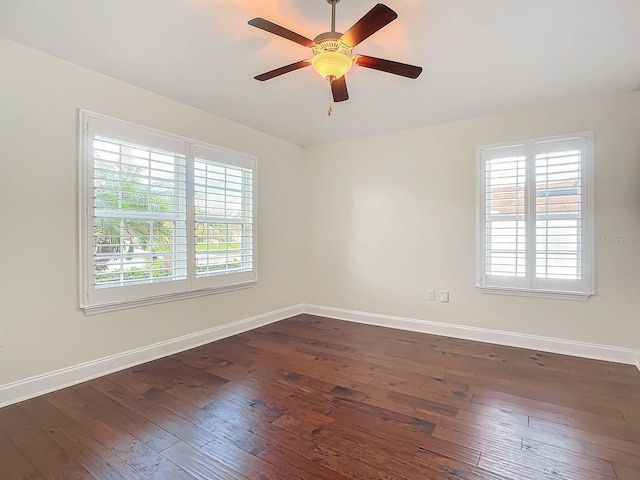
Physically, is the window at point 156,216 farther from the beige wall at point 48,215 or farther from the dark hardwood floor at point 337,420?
the dark hardwood floor at point 337,420

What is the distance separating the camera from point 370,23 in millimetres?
1658

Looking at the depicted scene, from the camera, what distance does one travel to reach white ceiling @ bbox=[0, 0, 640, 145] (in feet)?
6.24

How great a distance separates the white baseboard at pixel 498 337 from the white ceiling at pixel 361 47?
7.76 ft

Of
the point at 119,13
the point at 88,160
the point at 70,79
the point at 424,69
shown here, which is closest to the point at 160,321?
the point at 88,160

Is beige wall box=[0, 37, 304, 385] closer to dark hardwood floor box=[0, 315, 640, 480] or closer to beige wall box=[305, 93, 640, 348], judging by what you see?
dark hardwood floor box=[0, 315, 640, 480]

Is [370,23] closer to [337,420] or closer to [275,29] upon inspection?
[275,29]

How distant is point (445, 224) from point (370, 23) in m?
2.63

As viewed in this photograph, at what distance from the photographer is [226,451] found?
5.72 feet

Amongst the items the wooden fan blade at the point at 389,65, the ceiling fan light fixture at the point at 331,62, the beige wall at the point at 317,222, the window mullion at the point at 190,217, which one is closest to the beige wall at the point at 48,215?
the beige wall at the point at 317,222

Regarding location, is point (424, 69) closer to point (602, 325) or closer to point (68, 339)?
point (602, 325)

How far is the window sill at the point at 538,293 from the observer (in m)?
3.11

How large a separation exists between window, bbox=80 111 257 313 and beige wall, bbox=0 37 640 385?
116 mm

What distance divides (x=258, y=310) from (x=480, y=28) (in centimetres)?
358

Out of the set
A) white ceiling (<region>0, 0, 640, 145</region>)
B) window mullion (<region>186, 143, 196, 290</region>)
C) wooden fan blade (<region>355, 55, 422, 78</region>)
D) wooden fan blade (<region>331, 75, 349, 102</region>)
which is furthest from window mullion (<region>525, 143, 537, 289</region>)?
window mullion (<region>186, 143, 196, 290</region>)
